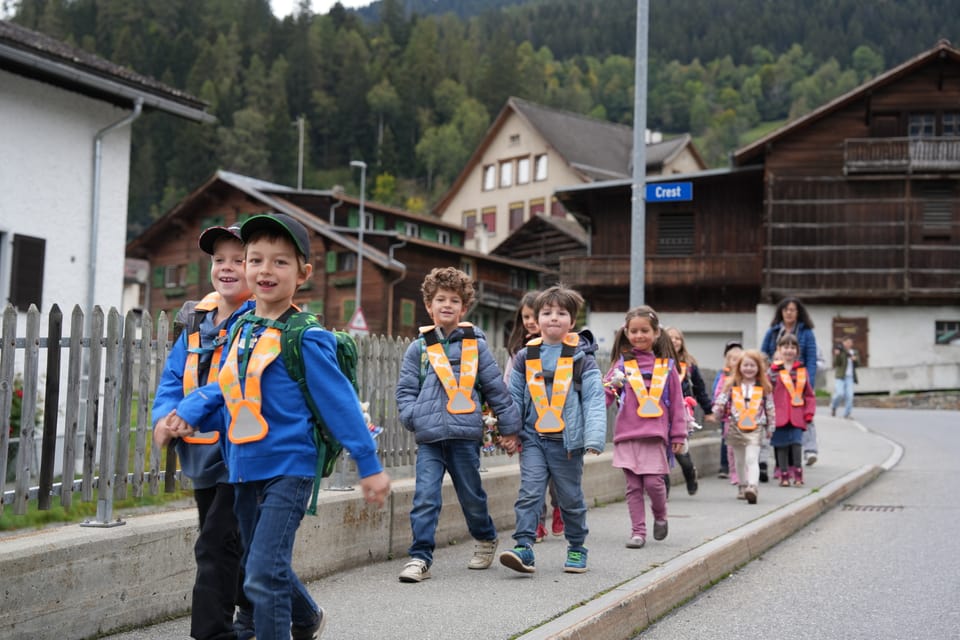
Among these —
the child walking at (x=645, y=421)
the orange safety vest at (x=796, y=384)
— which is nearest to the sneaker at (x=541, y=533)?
the child walking at (x=645, y=421)

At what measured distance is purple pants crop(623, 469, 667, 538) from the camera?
26.3 ft

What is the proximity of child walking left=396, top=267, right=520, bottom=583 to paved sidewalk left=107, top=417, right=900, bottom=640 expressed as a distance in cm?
40

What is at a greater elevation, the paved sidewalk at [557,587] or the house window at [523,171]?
the house window at [523,171]

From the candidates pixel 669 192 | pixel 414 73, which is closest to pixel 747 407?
pixel 669 192

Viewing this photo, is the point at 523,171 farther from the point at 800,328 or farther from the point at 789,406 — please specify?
the point at 789,406

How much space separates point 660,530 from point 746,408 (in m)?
3.88

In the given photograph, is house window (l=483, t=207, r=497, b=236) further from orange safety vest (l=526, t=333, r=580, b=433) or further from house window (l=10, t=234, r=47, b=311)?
orange safety vest (l=526, t=333, r=580, b=433)

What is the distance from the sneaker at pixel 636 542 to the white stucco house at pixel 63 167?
12.2 meters

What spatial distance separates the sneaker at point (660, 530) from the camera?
813cm

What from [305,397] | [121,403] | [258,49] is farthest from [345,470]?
[258,49]

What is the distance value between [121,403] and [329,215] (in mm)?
54084

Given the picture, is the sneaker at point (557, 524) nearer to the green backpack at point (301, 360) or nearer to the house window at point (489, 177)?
the green backpack at point (301, 360)

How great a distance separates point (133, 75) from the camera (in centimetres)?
1886

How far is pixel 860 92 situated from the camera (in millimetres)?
41156
